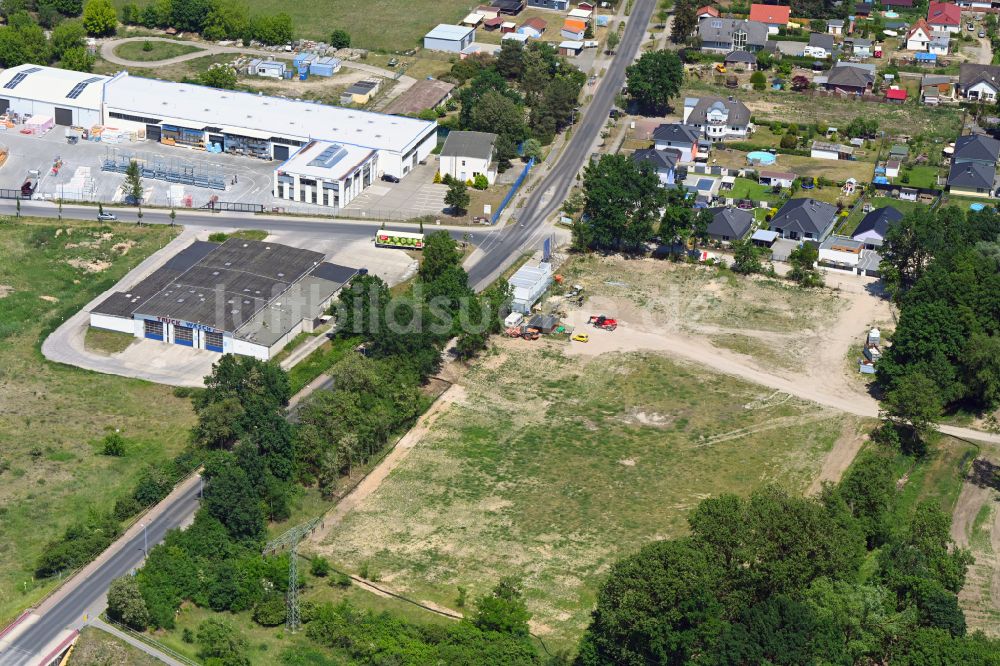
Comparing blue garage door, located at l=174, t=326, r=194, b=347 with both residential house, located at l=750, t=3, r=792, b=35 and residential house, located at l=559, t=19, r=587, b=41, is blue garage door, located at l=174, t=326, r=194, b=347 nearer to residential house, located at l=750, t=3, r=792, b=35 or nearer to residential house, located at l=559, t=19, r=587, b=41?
residential house, located at l=559, t=19, r=587, b=41

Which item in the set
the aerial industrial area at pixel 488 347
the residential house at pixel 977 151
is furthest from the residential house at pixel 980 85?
the residential house at pixel 977 151

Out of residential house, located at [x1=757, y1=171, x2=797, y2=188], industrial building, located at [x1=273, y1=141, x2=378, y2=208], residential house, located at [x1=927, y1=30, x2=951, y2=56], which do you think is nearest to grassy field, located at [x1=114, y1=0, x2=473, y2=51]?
industrial building, located at [x1=273, y1=141, x2=378, y2=208]

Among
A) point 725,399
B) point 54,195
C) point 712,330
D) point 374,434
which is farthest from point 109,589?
point 54,195

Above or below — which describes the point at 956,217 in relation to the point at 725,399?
above

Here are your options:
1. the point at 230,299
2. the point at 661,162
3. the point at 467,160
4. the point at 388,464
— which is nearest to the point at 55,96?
the point at 467,160

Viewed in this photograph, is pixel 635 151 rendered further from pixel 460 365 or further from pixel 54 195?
pixel 54 195

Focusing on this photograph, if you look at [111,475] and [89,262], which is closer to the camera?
[111,475]
